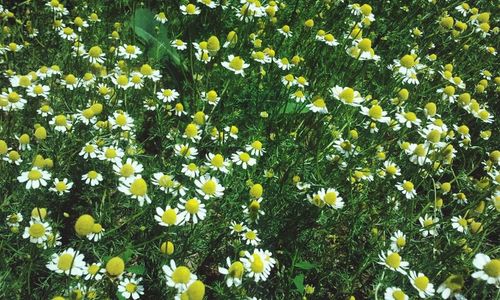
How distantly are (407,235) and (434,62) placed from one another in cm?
191

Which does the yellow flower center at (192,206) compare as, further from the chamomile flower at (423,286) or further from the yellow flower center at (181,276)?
the chamomile flower at (423,286)

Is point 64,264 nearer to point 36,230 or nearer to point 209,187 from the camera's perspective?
point 36,230

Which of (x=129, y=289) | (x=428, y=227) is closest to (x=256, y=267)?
(x=129, y=289)

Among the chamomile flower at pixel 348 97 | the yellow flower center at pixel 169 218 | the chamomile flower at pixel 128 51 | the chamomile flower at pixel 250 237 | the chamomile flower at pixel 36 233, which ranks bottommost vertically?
the chamomile flower at pixel 250 237

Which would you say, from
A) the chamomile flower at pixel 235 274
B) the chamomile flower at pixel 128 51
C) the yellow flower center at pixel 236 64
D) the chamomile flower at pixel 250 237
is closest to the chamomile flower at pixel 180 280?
the chamomile flower at pixel 235 274

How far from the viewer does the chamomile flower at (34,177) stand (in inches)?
89.8

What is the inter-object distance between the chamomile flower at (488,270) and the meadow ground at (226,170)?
0.5 inches

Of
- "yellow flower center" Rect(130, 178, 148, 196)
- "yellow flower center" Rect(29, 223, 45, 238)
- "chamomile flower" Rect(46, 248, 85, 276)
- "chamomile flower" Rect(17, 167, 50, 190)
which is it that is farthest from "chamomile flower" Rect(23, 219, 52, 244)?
"yellow flower center" Rect(130, 178, 148, 196)

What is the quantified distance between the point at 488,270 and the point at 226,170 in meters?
1.31

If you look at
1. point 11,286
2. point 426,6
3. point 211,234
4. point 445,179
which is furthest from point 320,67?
point 11,286

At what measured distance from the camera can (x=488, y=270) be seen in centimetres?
200

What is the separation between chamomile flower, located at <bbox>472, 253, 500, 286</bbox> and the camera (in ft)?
6.51

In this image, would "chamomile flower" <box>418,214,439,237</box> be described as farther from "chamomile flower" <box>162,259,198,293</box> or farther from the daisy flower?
"chamomile flower" <box>162,259,198,293</box>

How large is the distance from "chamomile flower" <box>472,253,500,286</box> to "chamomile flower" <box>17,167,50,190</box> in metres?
1.96
